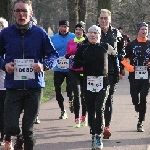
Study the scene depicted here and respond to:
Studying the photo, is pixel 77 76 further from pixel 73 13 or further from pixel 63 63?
pixel 73 13

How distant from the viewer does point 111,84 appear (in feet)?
26.2

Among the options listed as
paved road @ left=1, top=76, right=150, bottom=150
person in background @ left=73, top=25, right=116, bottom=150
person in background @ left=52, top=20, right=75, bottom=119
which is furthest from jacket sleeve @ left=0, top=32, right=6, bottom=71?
person in background @ left=52, top=20, right=75, bottom=119

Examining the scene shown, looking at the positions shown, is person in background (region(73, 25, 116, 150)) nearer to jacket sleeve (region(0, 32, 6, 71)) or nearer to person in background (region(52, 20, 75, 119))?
jacket sleeve (region(0, 32, 6, 71))

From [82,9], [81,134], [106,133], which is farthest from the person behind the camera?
[82,9]

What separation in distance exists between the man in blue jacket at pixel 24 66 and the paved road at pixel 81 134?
1702 millimetres

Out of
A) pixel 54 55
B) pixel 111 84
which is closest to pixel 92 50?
pixel 111 84

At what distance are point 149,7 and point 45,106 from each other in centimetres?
3992

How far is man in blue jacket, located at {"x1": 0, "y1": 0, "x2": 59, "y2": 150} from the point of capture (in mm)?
5625

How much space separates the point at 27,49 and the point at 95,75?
6.02 feet

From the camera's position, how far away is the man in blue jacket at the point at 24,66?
5.62 meters

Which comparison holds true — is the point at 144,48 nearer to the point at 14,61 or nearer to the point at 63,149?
the point at 63,149

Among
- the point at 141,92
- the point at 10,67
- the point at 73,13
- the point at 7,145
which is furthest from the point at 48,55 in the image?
the point at 73,13

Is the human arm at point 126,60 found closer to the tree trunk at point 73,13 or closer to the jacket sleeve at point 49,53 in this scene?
the jacket sleeve at point 49,53

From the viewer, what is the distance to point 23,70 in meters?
5.72
